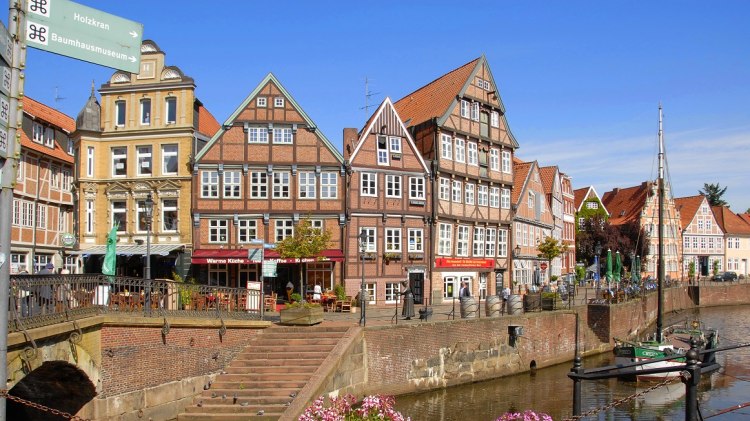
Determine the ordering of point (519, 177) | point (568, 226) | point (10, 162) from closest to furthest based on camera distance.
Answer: point (10, 162), point (519, 177), point (568, 226)

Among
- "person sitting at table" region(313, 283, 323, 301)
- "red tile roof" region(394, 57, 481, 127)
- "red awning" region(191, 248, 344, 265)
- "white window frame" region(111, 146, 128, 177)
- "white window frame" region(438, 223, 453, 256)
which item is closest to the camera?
"person sitting at table" region(313, 283, 323, 301)

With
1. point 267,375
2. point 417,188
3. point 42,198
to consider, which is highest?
point 417,188

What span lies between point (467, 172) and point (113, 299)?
25.3m

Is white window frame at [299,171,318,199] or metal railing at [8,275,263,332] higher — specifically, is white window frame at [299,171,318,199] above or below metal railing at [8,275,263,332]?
above

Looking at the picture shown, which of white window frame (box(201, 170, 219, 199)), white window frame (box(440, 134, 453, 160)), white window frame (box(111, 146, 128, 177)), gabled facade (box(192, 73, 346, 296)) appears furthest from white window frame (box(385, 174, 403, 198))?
white window frame (box(111, 146, 128, 177))

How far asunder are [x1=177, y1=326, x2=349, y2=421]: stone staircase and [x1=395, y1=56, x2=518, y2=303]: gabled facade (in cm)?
1633

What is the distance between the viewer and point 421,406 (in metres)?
22.2

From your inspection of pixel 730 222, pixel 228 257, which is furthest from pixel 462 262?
pixel 730 222

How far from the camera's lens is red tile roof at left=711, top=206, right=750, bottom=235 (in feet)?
288

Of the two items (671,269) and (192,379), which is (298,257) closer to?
(192,379)

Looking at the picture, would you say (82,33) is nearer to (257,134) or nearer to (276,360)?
(276,360)

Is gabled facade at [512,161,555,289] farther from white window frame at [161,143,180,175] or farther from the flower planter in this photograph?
the flower planter

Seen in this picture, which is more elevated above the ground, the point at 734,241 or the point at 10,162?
the point at 10,162

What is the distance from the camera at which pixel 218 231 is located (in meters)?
33.7
